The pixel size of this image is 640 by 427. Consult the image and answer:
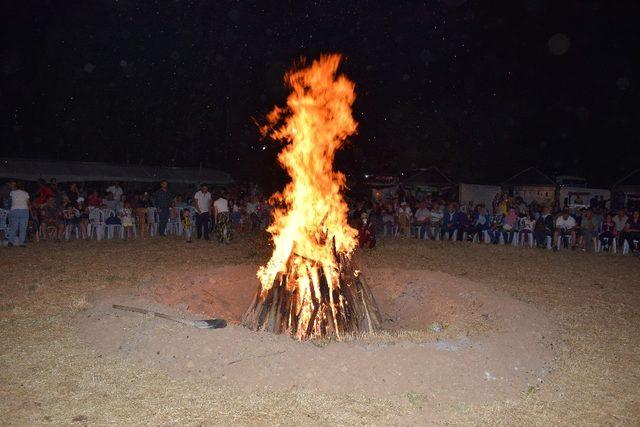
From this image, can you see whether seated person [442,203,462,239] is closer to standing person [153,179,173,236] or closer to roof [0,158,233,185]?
standing person [153,179,173,236]

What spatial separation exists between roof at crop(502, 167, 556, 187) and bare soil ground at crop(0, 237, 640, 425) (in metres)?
23.6

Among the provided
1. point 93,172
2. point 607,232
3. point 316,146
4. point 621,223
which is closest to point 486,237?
point 607,232

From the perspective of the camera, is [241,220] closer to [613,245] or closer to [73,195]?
[73,195]

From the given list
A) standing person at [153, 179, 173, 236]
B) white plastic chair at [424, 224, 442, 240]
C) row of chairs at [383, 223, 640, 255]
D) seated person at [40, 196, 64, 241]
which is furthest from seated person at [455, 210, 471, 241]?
seated person at [40, 196, 64, 241]

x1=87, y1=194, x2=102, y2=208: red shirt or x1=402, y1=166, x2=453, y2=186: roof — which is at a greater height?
x1=402, y1=166, x2=453, y2=186: roof

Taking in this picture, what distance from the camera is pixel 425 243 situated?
18547 millimetres

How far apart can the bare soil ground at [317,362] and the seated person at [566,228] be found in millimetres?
8971

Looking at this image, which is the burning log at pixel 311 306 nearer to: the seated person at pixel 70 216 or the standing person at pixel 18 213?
the standing person at pixel 18 213

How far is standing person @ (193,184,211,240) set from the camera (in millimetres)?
17688

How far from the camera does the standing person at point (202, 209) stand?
17688 mm

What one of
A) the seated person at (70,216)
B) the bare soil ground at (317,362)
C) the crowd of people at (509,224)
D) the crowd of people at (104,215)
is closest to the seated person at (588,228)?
the crowd of people at (509,224)

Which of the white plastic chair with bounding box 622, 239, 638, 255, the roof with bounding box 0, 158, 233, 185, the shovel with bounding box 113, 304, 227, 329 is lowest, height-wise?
the shovel with bounding box 113, 304, 227, 329

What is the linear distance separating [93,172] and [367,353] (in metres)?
27.7

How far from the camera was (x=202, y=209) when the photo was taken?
17.8 metres
